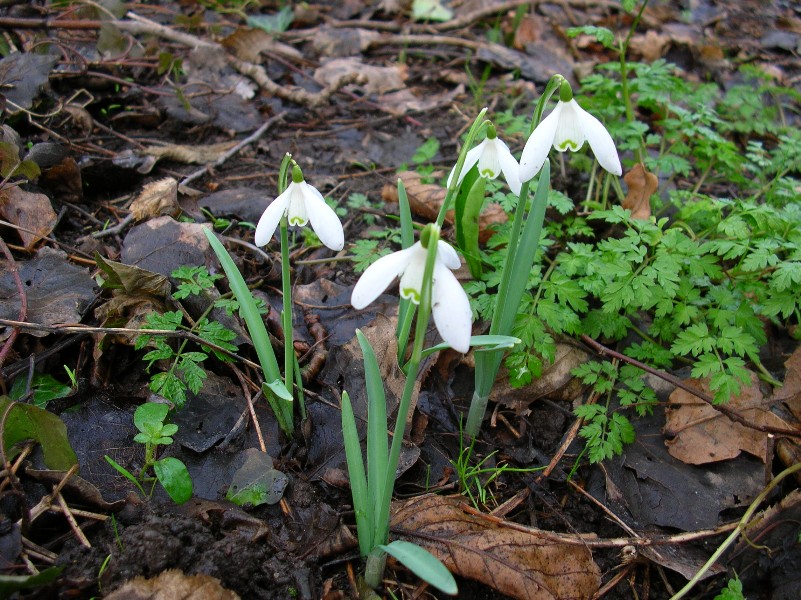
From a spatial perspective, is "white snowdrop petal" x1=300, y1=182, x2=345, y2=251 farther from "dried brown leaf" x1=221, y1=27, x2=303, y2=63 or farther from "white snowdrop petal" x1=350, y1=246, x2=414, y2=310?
"dried brown leaf" x1=221, y1=27, x2=303, y2=63

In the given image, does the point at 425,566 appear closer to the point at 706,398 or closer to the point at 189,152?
the point at 706,398

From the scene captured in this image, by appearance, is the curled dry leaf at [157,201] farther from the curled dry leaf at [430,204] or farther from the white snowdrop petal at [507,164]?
the white snowdrop petal at [507,164]

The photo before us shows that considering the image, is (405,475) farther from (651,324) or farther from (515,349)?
(651,324)

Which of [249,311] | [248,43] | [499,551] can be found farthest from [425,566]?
[248,43]

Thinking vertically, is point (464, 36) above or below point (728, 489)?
above

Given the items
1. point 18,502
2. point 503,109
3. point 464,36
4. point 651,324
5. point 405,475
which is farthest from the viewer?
point 464,36

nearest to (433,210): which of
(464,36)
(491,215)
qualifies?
(491,215)
